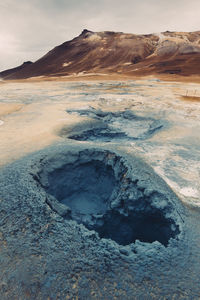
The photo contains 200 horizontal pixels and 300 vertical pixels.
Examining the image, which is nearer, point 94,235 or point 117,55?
point 94,235

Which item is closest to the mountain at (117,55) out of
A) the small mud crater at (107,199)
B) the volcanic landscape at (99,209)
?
the volcanic landscape at (99,209)

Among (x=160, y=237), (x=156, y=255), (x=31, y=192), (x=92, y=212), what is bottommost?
(x=92, y=212)

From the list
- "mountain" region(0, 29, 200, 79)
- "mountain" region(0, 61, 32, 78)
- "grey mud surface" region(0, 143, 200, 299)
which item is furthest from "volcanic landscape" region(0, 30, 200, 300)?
"mountain" region(0, 61, 32, 78)

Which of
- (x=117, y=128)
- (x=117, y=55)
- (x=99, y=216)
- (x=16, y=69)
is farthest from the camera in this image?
(x=16, y=69)

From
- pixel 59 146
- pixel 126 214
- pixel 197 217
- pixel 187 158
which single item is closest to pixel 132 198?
pixel 126 214

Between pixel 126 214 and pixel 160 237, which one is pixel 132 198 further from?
pixel 160 237

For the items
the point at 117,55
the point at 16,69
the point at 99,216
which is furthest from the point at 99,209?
the point at 16,69

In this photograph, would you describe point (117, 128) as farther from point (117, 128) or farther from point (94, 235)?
point (94, 235)

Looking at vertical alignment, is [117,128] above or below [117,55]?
below
